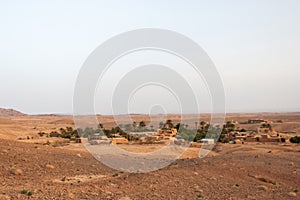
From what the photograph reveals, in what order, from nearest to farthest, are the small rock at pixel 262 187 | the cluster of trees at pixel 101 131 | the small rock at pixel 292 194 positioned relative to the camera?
the small rock at pixel 292 194, the small rock at pixel 262 187, the cluster of trees at pixel 101 131

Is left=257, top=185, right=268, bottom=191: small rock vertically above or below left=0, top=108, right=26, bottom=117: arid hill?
below

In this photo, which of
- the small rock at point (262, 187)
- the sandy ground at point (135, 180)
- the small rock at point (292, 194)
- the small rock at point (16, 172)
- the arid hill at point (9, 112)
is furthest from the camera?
the arid hill at point (9, 112)

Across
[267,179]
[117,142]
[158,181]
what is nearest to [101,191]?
[158,181]

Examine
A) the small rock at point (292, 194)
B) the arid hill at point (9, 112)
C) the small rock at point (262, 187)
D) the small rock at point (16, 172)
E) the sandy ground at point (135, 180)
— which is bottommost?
the small rock at point (292, 194)

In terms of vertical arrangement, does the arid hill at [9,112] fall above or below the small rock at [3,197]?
above

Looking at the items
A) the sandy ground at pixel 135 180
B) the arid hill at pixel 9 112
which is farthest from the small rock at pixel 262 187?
the arid hill at pixel 9 112

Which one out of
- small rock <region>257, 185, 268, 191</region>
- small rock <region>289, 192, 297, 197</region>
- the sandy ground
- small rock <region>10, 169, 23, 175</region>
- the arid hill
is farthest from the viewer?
the arid hill

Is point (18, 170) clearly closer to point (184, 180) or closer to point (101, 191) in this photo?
point (101, 191)

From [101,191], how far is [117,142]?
27726mm

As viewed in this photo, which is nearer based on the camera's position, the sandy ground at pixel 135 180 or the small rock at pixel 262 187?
the sandy ground at pixel 135 180

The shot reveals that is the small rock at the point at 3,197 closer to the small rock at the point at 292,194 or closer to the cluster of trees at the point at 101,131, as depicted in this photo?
the small rock at the point at 292,194

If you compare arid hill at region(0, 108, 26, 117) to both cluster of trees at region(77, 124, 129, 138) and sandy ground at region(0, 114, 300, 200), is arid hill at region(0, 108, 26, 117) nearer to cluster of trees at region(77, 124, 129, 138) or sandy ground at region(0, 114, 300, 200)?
cluster of trees at region(77, 124, 129, 138)

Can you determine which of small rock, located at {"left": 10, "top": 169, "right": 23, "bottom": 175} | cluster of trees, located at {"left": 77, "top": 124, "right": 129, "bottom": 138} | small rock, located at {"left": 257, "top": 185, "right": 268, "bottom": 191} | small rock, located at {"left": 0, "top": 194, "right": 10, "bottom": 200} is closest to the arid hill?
cluster of trees, located at {"left": 77, "top": 124, "right": 129, "bottom": 138}

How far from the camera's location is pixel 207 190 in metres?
13.1
